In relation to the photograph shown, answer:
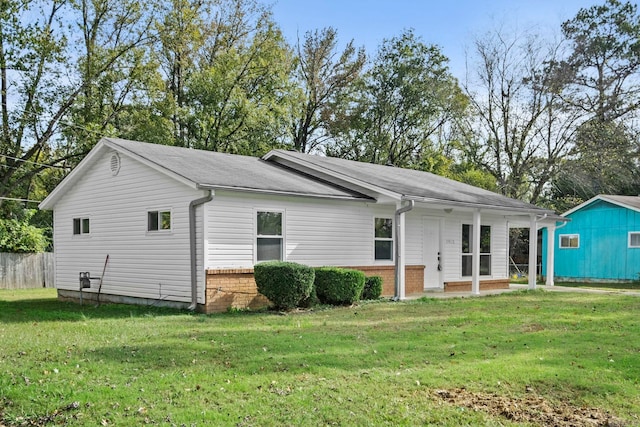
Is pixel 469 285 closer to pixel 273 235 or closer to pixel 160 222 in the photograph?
pixel 273 235

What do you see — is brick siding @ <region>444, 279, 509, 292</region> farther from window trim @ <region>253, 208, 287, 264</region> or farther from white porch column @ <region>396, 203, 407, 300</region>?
window trim @ <region>253, 208, 287, 264</region>

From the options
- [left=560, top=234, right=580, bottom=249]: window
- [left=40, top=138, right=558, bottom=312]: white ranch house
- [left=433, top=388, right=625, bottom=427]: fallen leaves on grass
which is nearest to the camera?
[left=433, top=388, right=625, bottom=427]: fallen leaves on grass

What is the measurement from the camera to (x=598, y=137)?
105 ft

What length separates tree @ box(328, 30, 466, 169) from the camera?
118 feet

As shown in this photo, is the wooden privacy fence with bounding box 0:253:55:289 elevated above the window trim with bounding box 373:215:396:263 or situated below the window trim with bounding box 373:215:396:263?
below

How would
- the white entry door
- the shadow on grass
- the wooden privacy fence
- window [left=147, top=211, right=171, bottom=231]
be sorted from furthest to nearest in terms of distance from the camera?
the wooden privacy fence < the white entry door < window [left=147, top=211, right=171, bottom=231] < the shadow on grass

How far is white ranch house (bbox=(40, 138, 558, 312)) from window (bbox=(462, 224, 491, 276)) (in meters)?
0.07

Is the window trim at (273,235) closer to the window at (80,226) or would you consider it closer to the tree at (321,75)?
the window at (80,226)

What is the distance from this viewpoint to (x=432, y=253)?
716 inches

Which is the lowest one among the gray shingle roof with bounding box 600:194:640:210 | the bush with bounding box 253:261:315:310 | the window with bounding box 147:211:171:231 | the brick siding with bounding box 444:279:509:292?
the brick siding with bounding box 444:279:509:292

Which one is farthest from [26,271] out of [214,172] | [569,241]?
[569,241]

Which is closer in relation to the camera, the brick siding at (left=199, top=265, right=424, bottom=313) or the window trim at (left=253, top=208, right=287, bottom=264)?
the brick siding at (left=199, top=265, right=424, bottom=313)

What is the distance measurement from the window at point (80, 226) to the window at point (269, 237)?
6.06 meters

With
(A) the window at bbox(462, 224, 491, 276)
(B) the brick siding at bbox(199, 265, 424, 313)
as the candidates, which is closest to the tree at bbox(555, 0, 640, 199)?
(A) the window at bbox(462, 224, 491, 276)
